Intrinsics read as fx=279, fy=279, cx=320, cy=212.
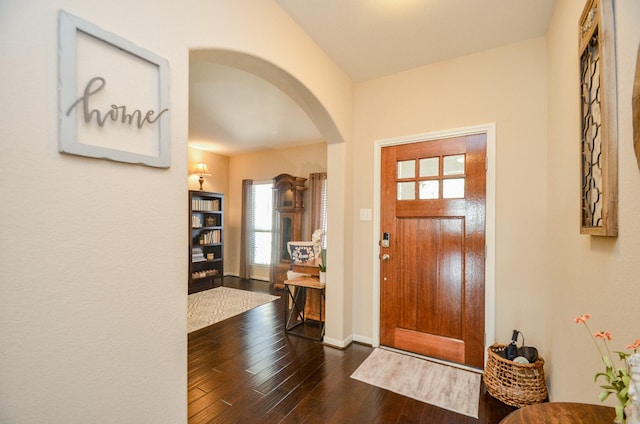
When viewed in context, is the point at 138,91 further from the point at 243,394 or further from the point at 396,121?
the point at 396,121

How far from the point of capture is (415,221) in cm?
256

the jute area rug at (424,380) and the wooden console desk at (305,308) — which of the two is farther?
the wooden console desk at (305,308)

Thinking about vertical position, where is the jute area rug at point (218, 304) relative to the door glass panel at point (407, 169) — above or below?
below

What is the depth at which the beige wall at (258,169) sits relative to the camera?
5242mm

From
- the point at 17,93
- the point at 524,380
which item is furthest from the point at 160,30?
the point at 524,380

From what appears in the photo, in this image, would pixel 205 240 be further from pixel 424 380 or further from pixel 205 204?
pixel 424 380

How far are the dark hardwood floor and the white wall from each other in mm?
680

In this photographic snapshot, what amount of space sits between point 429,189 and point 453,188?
0.64 ft

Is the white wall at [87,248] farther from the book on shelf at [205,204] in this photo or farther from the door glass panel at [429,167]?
the book on shelf at [205,204]

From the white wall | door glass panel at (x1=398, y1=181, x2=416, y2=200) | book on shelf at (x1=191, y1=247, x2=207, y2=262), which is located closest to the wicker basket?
door glass panel at (x1=398, y1=181, x2=416, y2=200)

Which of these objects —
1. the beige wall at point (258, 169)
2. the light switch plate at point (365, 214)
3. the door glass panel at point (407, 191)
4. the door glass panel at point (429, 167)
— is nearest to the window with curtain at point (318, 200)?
the beige wall at point (258, 169)

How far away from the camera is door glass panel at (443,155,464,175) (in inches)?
94.7

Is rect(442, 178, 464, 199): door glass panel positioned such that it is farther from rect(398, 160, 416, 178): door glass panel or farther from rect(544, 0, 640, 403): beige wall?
rect(544, 0, 640, 403): beige wall

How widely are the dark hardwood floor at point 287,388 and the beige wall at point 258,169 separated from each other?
2.69 meters
